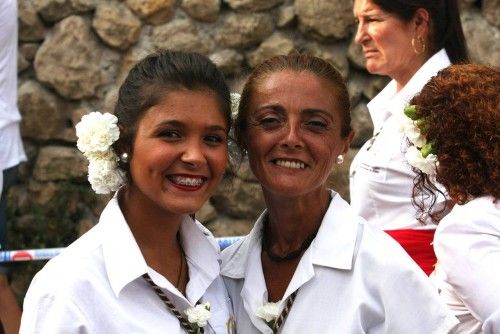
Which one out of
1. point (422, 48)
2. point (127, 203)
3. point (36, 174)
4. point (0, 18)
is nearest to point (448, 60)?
point (422, 48)

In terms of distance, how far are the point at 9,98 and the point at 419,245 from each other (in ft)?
6.61

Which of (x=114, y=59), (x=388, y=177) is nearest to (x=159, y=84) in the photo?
(x=388, y=177)

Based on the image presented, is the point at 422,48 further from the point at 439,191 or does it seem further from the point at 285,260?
the point at 285,260

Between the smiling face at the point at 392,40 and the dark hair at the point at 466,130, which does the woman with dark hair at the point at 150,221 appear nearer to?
the dark hair at the point at 466,130

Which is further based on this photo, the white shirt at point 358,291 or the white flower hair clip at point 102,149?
the white flower hair clip at point 102,149

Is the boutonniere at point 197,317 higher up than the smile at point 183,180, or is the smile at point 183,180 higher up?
the smile at point 183,180

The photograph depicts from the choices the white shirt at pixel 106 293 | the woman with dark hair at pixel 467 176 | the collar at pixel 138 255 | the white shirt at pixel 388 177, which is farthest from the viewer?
the white shirt at pixel 388 177

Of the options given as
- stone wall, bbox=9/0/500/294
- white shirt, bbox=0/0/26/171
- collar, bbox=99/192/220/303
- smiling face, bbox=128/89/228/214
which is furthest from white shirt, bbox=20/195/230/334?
stone wall, bbox=9/0/500/294

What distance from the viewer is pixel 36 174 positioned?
491cm

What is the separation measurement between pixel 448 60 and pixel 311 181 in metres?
1.28

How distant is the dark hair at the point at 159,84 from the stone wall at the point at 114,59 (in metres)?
2.20

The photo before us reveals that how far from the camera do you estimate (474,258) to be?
243cm

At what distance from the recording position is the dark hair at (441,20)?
11.6 ft

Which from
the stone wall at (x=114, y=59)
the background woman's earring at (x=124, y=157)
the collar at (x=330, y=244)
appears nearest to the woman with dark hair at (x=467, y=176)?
the collar at (x=330, y=244)
